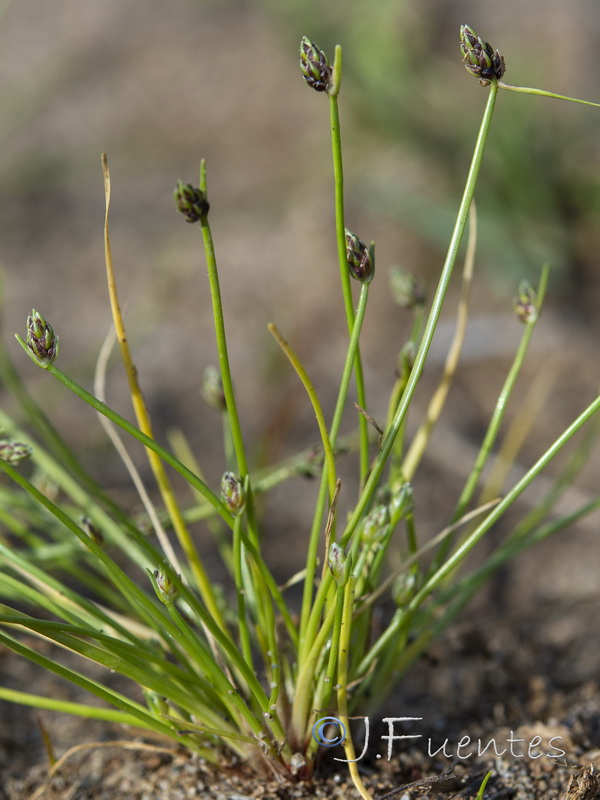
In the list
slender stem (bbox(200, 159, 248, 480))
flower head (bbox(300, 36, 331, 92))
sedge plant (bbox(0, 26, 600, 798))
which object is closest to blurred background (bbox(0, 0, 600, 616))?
sedge plant (bbox(0, 26, 600, 798))

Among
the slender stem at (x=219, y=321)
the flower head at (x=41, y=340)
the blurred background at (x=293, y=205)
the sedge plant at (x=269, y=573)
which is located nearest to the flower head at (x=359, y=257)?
the sedge plant at (x=269, y=573)

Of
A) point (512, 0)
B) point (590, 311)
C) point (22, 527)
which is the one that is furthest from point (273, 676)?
point (512, 0)

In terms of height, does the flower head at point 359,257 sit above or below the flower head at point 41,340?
above

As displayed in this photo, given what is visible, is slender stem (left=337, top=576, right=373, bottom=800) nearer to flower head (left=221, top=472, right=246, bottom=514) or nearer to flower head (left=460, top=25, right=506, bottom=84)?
flower head (left=221, top=472, right=246, bottom=514)

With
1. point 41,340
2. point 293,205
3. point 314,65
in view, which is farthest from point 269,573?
point 293,205

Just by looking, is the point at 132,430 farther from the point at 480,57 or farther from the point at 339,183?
the point at 480,57

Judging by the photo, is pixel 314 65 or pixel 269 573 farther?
pixel 269 573

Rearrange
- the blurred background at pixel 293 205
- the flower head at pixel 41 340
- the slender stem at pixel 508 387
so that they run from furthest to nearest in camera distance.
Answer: the blurred background at pixel 293 205 < the slender stem at pixel 508 387 < the flower head at pixel 41 340

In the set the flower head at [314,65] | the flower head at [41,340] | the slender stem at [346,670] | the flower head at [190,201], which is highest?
the flower head at [314,65]

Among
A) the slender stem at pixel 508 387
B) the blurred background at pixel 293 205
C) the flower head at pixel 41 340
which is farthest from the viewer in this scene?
the blurred background at pixel 293 205

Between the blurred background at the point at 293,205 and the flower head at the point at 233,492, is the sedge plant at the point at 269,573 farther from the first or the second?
the blurred background at the point at 293,205
